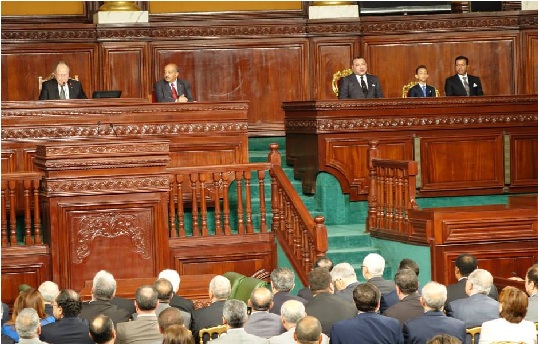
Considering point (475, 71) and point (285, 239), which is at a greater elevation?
point (475, 71)

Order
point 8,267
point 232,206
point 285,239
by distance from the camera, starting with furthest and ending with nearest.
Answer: point 232,206 → point 285,239 → point 8,267

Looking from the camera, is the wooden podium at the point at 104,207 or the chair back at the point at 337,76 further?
the chair back at the point at 337,76

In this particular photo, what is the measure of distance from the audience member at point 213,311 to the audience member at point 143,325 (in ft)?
1.62

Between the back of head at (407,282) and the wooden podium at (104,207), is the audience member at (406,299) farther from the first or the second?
the wooden podium at (104,207)

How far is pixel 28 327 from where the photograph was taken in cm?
543

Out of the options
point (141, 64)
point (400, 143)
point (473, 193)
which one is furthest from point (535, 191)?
point (141, 64)

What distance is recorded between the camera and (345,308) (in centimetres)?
639

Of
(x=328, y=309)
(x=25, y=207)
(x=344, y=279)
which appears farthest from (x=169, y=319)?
(x=25, y=207)

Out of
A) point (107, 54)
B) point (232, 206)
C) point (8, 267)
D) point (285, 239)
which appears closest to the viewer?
point (8, 267)

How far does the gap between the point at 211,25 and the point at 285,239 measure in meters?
4.08

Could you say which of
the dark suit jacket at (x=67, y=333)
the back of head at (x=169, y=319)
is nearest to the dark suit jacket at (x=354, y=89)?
the dark suit jacket at (x=67, y=333)

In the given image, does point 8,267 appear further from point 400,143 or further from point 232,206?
point 400,143

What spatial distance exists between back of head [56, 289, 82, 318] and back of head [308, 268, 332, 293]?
4.52 ft

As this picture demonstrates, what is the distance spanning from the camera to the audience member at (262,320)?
6004mm
